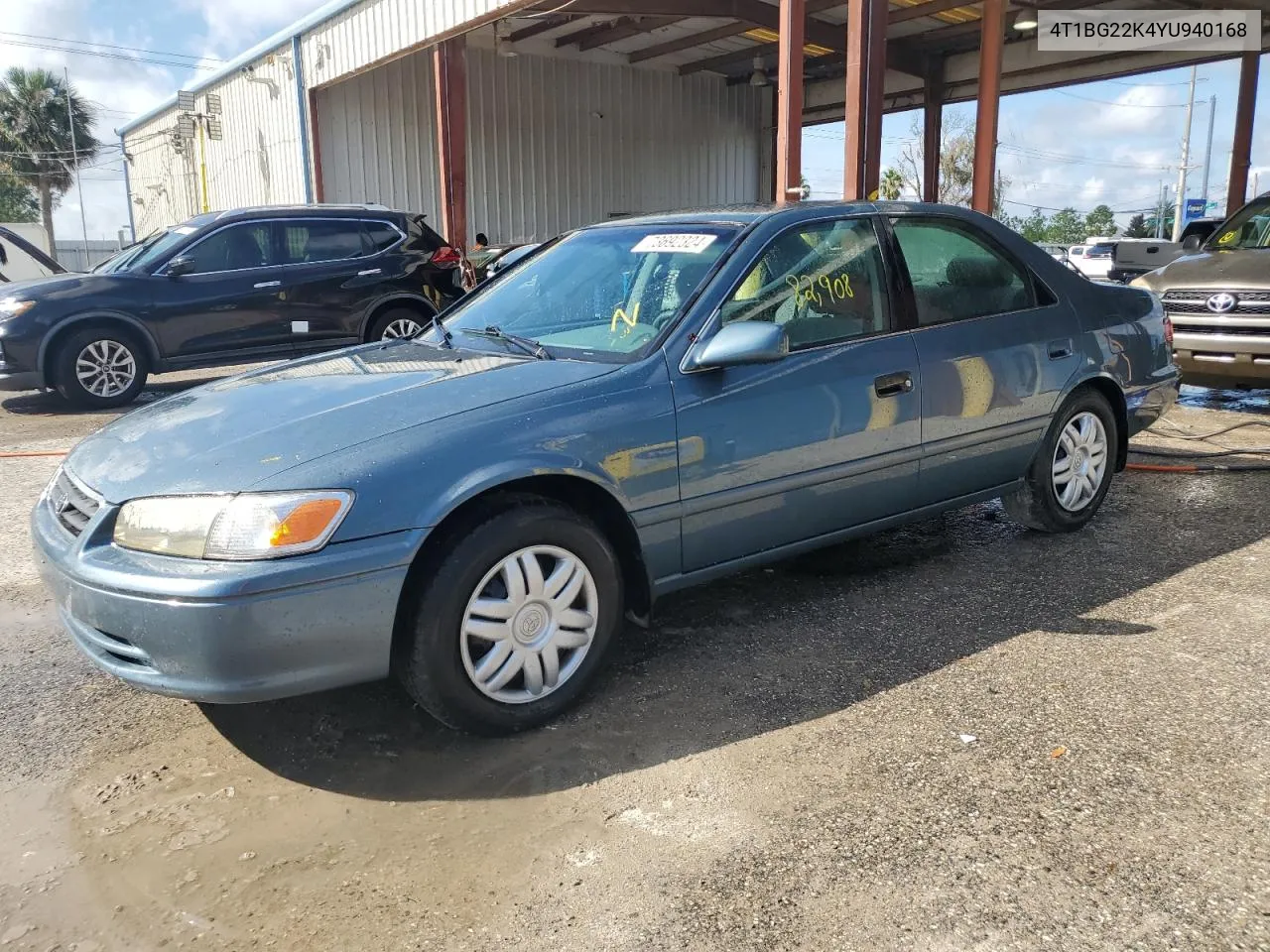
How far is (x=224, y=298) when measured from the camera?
9172mm

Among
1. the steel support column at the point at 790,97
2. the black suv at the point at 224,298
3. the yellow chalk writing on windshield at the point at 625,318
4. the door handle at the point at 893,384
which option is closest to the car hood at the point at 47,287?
the black suv at the point at 224,298

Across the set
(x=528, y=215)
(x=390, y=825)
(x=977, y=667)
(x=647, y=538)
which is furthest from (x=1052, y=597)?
(x=528, y=215)

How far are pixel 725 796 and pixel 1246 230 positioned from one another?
314 inches

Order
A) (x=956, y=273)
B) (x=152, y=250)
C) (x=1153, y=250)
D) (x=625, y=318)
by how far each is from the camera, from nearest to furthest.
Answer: (x=625, y=318) < (x=956, y=273) < (x=152, y=250) < (x=1153, y=250)

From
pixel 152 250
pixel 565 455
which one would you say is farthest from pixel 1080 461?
pixel 152 250

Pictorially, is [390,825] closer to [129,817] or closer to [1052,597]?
[129,817]

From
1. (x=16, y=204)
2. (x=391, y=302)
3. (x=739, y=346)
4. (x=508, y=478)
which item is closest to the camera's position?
(x=508, y=478)

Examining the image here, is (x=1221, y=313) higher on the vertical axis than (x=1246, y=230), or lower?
lower

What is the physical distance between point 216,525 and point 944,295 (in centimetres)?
290

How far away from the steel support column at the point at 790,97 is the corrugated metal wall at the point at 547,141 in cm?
625

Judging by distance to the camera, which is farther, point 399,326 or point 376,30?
point 376,30

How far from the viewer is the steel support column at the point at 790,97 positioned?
9609 millimetres

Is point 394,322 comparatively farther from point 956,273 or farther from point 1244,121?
point 1244,121

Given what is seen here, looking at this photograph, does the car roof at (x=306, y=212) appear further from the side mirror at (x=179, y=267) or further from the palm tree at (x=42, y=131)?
the palm tree at (x=42, y=131)
